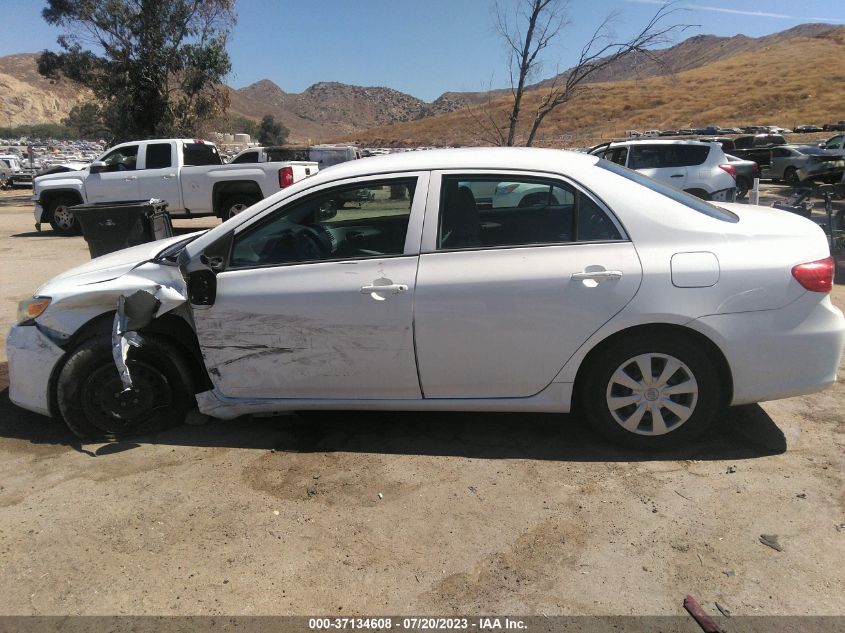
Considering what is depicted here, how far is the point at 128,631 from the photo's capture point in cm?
239

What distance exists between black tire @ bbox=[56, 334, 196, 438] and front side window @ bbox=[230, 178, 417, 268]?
2.62 feet

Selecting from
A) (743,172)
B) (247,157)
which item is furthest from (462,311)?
(247,157)

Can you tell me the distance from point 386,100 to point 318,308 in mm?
164731

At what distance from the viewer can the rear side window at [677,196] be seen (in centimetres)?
355

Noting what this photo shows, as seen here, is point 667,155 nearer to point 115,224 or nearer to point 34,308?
point 115,224

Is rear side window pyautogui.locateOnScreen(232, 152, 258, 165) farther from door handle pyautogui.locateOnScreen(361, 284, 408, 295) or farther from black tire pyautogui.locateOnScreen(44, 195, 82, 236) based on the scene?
door handle pyautogui.locateOnScreen(361, 284, 408, 295)

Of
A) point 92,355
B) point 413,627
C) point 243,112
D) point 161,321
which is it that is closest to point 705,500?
point 413,627

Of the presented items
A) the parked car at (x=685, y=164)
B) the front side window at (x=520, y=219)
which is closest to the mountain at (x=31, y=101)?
the parked car at (x=685, y=164)

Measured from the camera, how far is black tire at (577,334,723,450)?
3338 mm

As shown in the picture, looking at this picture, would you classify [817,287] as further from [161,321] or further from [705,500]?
[161,321]

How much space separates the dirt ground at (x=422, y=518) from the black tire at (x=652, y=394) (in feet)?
0.50

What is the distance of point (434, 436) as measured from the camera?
152 inches

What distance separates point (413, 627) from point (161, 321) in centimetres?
243

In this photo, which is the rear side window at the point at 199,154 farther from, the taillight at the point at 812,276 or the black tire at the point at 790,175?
the black tire at the point at 790,175
